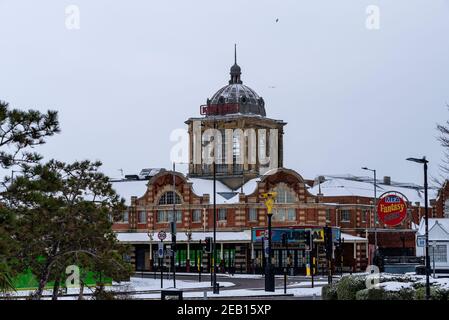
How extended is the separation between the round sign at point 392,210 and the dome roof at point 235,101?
4928cm

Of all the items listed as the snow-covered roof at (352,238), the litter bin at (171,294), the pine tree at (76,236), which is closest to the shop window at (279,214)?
the snow-covered roof at (352,238)

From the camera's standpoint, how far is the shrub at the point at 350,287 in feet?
107

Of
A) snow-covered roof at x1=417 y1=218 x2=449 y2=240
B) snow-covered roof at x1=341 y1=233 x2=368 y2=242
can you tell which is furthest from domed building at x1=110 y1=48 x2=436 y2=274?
snow-covered roof at x1=417 y1=218 x2=449 y2=240

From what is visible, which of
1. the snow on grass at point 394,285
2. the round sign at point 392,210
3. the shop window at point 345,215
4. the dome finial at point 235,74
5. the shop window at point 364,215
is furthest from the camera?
the dome finial at point 235,74

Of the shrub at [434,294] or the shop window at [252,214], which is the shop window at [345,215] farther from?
the shrub at [434,294]

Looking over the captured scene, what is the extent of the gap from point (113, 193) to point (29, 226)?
7717 mm

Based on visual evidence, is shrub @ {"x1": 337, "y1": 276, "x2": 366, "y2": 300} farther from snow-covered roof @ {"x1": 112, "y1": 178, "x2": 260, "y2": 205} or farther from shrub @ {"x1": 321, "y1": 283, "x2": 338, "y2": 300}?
snow-covered roof @ {"x1": 112, "y1": 178, "x2": 260, "y2": 205}

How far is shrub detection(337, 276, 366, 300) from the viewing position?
107 feet

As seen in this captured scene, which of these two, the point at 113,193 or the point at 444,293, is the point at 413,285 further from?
the point at 113,193

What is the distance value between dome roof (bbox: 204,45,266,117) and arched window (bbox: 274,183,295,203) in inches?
595

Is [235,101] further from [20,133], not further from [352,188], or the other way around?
[20,133]

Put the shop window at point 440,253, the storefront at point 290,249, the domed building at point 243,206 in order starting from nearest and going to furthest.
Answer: the shop window at point 440,253, the storefront at point 290,249, the domed building at point 243,206

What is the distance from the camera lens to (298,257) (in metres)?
87.6
